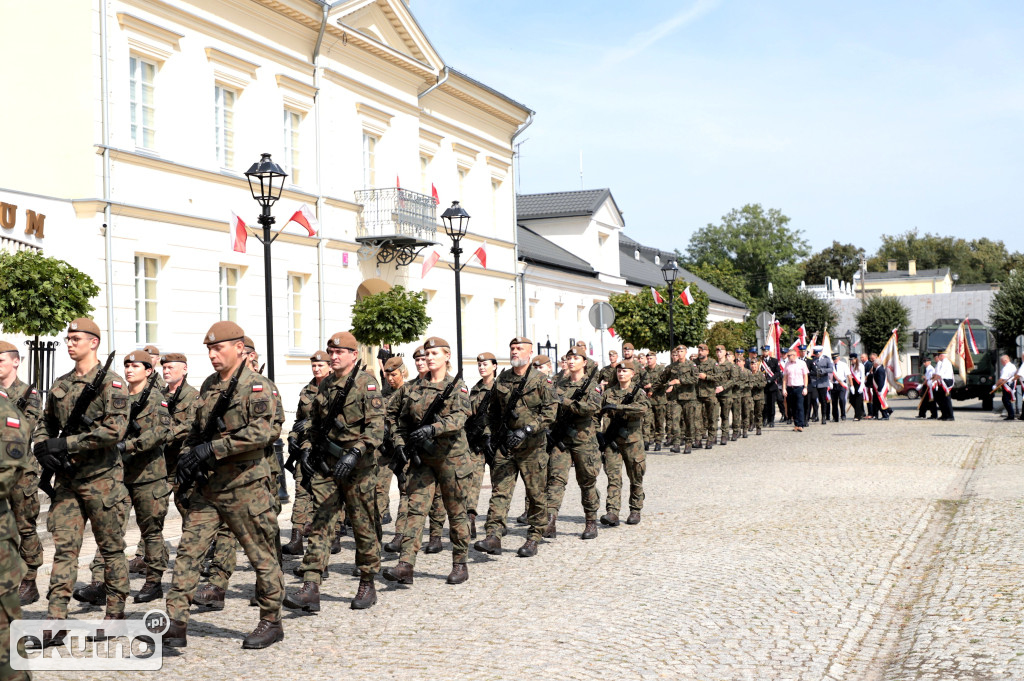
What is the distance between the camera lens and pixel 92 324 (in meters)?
7.38

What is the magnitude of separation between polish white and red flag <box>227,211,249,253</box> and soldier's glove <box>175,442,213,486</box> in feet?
46.2

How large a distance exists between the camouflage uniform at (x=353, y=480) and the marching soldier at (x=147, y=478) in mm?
1154

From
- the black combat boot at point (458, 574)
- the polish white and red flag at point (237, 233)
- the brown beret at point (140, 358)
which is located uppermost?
the polish white and red flag at point (237, 233)

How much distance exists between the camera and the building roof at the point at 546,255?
3856 centimetres

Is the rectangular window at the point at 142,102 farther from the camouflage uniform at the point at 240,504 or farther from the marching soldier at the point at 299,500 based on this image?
the camouflage uniform at the point at 240,504

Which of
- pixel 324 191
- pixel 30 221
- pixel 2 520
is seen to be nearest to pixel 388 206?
pixel 324 191

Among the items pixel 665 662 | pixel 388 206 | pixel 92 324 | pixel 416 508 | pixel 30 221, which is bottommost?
pixel 665 662

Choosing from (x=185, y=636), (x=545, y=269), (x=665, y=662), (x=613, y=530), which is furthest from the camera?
(x=545, y=269)

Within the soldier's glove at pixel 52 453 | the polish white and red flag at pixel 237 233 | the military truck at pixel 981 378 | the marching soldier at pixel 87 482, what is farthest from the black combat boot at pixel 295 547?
the military truck at pixel 981 378

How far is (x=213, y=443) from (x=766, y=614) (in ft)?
12.0

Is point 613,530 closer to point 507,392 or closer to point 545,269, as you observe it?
point 507,392

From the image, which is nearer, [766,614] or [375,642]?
[375,642]

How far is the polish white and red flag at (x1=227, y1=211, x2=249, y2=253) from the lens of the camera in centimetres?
1986

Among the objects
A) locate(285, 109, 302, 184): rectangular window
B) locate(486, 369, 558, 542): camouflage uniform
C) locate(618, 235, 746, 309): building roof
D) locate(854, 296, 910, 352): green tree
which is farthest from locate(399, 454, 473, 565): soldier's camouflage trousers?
locate(854, 296, 910, 352): green tree
